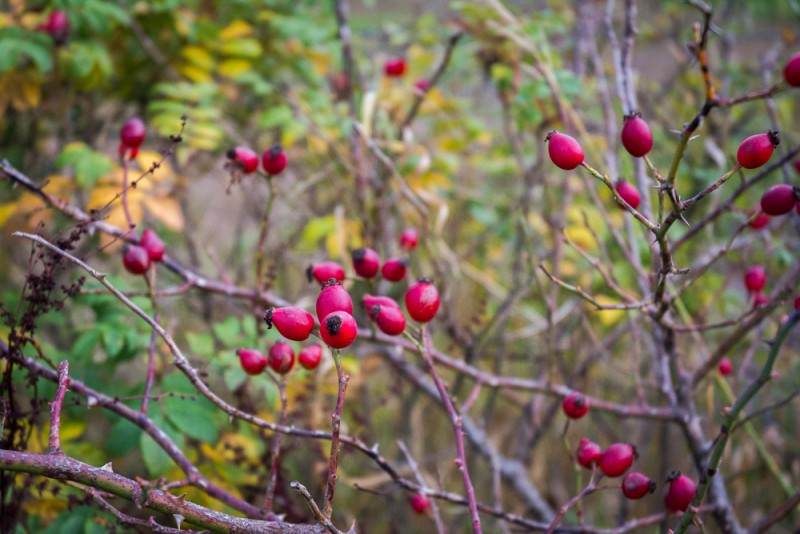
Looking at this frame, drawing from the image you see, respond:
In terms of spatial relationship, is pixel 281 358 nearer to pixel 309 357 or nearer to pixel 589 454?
pixel 309 357

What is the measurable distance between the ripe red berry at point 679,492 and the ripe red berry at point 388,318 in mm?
467

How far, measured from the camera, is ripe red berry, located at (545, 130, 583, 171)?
0.79 meters

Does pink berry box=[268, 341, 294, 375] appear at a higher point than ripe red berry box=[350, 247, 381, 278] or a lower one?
lower

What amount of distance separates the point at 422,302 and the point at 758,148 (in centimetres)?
47

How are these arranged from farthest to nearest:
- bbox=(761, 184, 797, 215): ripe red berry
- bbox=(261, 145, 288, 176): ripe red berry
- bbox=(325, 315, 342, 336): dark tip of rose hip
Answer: bbox=(261, 145, 288, 176): ripe red berry < bbox=(761, 184, 797, 215): ripe red berry < bbox=(325, 315, 342, 336): dark tip of rose hip

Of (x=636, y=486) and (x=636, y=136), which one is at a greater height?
(x=636, y=136)

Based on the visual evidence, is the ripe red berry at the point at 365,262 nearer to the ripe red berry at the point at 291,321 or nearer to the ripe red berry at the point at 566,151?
the ripe red berry at the point at 291,321

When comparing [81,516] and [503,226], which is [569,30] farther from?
[81,516]

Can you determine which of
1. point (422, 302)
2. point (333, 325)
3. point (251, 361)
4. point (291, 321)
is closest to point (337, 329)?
point (333, 325)

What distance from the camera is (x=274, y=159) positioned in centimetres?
116

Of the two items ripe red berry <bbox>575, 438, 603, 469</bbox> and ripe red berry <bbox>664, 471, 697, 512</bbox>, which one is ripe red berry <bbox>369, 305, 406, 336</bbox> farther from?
ripe red berry <bbox>664, 471, 697, 512</bbox>

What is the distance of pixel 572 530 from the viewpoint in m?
1.01

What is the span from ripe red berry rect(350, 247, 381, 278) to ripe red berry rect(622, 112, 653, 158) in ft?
1.56

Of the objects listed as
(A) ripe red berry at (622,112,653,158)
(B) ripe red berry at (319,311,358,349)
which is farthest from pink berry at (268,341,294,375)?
(A) ripe red berry at (622,112,653,158)
